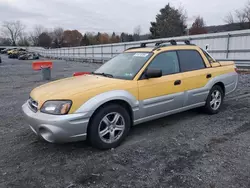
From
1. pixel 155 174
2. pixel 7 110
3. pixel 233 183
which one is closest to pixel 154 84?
pixel 155 174

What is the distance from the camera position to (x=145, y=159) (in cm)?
326

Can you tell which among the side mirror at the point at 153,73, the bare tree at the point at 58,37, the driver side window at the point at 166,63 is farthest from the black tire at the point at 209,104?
the bare tree at the point at 58,37

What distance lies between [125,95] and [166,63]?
1.26 meters

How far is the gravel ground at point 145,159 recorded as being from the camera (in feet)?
9.05

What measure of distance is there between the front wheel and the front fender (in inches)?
83.7

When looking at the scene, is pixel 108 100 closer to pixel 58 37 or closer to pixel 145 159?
pixel 145 159

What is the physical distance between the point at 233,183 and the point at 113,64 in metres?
3.03

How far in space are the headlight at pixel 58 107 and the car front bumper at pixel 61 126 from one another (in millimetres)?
62

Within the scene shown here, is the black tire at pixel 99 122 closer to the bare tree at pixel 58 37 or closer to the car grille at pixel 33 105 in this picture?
the car grille at pixel 33 105

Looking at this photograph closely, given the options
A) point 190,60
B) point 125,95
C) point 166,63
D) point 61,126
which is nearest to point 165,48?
point 166,63

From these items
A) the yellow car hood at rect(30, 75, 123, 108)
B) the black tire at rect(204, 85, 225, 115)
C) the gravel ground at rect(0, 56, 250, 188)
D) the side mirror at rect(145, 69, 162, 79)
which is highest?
the side mirror at rect(145, 69, 162, 79)

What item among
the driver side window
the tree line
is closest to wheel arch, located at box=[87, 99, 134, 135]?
the driver side window

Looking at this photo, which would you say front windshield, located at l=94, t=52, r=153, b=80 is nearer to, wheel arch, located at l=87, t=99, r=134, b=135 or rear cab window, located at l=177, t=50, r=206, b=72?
wheel arch, located at l=87, t=99, r=134, b=135

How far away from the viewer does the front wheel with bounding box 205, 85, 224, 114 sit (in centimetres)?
508
